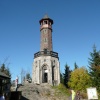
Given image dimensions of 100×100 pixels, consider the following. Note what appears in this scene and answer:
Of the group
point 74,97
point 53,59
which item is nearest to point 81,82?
point 53,59

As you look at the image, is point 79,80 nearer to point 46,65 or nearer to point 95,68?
point 46,65

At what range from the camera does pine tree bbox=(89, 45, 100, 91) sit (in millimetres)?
34250

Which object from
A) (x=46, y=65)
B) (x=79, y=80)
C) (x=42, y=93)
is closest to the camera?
(x=42, y=93)

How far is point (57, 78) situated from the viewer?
4447 centimetres

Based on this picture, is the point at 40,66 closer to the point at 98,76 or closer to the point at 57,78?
the point at 57,78

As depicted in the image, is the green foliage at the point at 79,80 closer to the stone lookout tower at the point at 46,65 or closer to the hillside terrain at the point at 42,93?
the stone lookout tower at the point at 46,65

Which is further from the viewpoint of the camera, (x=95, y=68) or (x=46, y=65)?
(x=46, y=65)

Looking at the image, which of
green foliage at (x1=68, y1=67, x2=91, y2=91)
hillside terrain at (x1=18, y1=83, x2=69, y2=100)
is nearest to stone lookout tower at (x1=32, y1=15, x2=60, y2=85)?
hillside terrain at (x1=18, y1=83, x2=69, y2=100)

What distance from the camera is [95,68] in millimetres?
35844

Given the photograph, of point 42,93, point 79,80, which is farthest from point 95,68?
point 79,80

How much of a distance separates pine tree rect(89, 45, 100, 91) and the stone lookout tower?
10.3 meters

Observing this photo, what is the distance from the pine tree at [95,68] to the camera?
112ft

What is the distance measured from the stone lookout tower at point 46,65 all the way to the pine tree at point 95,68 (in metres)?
10.3

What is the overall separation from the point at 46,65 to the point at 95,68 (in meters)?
13.2
